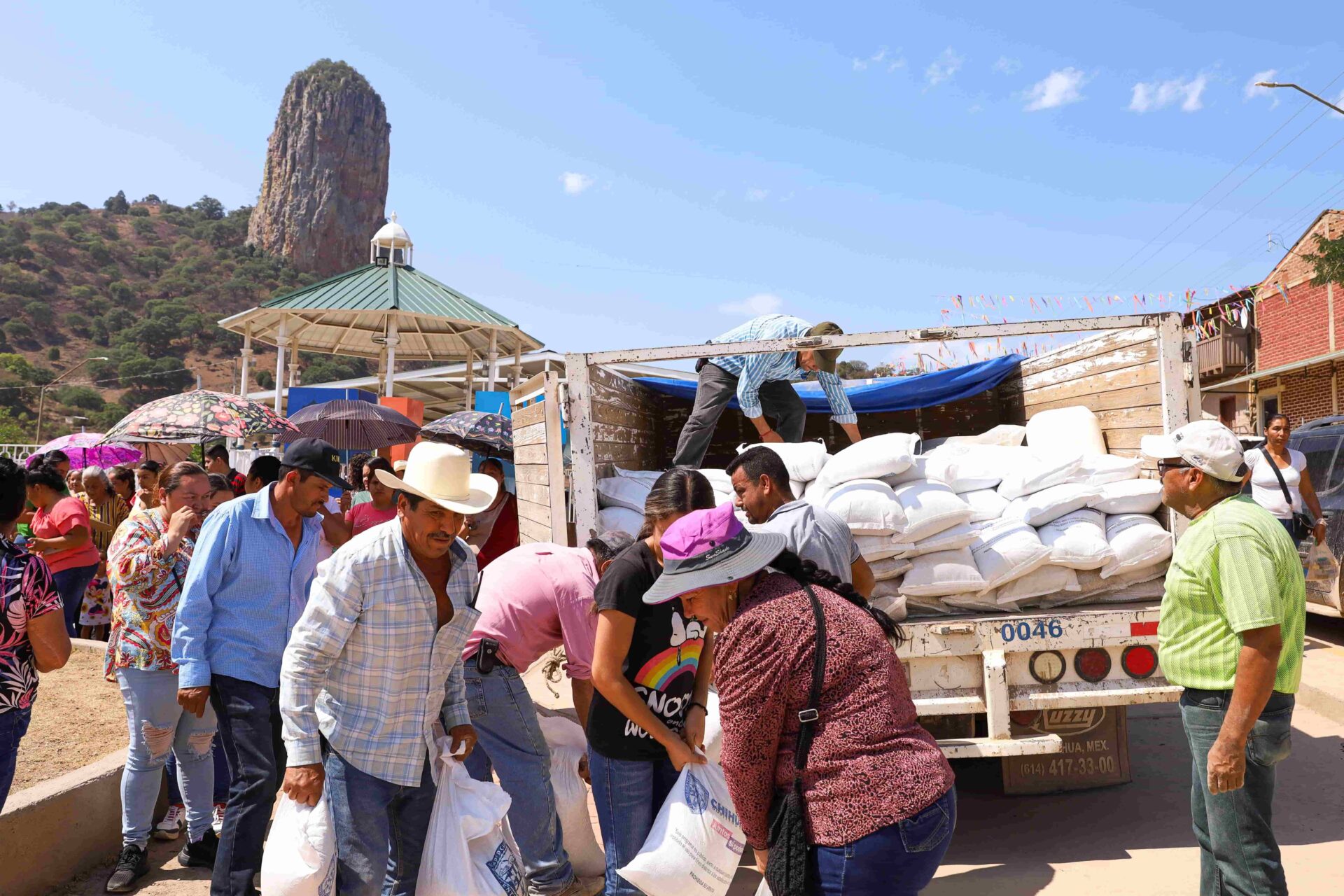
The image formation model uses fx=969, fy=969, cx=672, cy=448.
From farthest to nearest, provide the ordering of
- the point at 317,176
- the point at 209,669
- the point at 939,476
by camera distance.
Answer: the point at 317,176 < the point at 939,476 < the point at 209,669

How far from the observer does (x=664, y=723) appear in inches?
115

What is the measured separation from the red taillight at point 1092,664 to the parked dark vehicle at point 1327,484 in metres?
4.99

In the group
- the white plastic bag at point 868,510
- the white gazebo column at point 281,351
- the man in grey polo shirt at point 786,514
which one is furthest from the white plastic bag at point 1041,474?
the white gazebo column at point 281,351

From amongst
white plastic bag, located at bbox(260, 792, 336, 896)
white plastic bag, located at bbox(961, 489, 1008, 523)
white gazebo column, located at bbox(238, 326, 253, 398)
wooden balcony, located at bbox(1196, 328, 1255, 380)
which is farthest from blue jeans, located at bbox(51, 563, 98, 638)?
wooden balcony, located at bbox(1196, 328, 1255, 380)

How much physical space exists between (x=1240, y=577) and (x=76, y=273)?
7381 cm

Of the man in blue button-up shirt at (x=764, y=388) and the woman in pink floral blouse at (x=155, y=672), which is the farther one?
the man in blue button-up shirt at (x=764, y=388)

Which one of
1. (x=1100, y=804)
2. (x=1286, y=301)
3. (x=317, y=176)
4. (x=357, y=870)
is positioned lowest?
(x=1100, y=804)

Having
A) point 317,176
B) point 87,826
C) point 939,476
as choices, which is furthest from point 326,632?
point 317,176

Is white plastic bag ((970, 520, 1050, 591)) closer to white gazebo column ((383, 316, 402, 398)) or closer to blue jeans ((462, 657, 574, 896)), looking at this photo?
blue jeans ((462, 657, 574, 896))

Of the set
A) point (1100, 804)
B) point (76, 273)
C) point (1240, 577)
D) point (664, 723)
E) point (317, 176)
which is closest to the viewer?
point (1240, 577)

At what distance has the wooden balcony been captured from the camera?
984 inches

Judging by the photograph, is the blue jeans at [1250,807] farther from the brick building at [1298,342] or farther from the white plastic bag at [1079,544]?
the brick building at [1298,342]

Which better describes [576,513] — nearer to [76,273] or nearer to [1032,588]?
[1032,588]

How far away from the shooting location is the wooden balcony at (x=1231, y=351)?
25.0 meters
